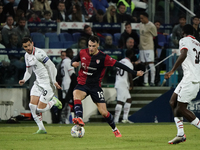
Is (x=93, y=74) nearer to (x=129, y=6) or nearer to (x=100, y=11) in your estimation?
(x=100, y=11)

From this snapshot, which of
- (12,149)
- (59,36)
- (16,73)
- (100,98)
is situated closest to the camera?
(12,149)

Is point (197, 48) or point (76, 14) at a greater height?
point (76, 14)

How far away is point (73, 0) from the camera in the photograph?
61.7ft

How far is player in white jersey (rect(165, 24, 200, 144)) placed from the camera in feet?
29.8

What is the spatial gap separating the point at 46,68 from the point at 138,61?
6.24m

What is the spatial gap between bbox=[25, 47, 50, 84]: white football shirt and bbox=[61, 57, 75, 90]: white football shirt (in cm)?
434

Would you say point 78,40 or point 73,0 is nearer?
point 78,40

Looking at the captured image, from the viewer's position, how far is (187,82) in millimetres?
9273

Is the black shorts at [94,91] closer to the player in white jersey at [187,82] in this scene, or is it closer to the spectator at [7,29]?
the player in white jersey at [187,82]

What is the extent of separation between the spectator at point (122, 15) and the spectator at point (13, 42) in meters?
4.26

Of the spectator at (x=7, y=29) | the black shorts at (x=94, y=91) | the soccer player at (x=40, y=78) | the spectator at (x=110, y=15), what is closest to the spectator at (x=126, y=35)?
the spectator at (x=110, y=15)

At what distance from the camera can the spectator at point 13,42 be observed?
16719 millimetres

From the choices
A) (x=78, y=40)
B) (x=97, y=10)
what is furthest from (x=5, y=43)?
(x=97, y=10)

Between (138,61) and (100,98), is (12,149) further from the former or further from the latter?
(138,61)
